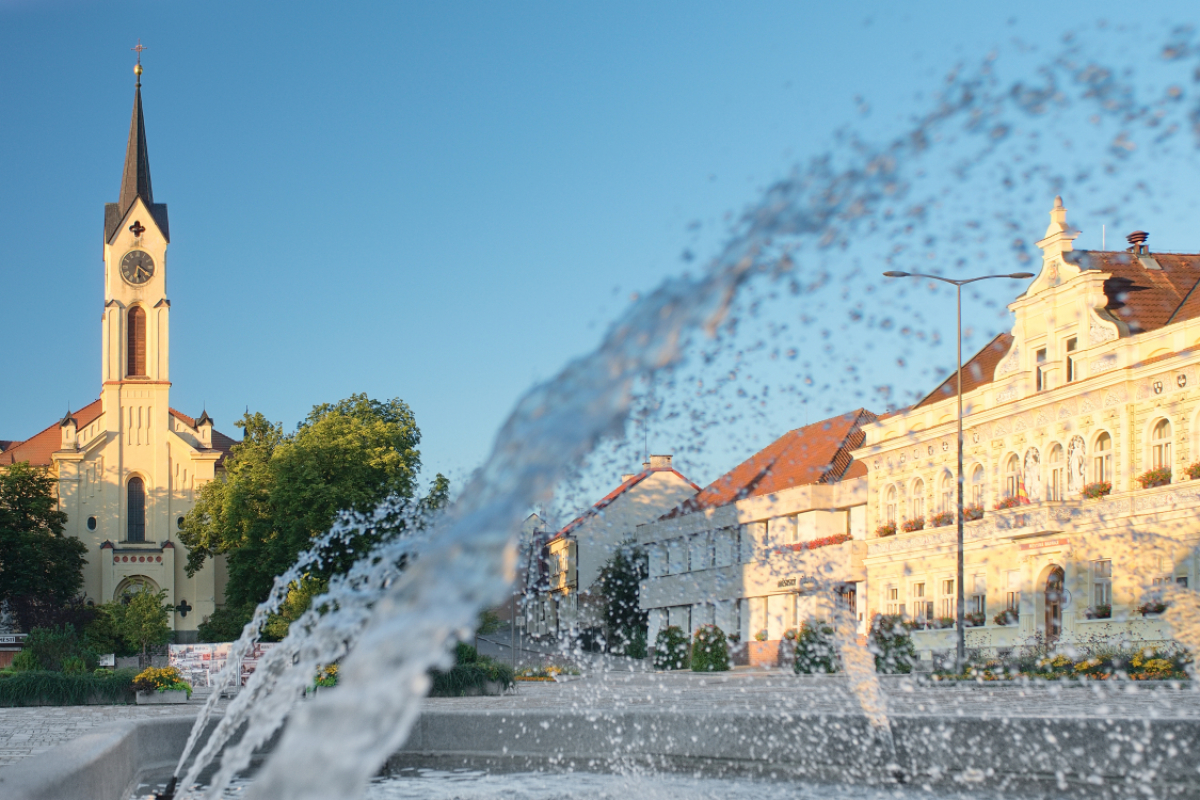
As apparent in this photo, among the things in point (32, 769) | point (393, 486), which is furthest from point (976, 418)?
point (32, 769)

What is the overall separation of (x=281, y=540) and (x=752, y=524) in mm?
20506

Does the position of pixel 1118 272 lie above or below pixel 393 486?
above

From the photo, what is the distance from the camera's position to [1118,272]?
147ft

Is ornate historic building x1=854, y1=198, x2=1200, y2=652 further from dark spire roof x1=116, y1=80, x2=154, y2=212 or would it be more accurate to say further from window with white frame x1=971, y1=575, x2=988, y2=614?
dark spire roof x1=116, y1=80, x2=154, y2=212

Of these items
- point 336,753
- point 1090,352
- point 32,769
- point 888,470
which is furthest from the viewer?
point 888,470

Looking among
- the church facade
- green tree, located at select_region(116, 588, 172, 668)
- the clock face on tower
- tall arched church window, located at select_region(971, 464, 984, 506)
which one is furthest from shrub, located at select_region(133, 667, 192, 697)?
the clock face on tower

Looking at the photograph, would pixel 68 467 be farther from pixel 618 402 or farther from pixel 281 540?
pixel 618 402

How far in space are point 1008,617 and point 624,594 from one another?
3366 cm

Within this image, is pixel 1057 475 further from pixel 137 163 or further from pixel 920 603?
pixel 137 163

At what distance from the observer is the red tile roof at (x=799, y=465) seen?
5872 centimetres

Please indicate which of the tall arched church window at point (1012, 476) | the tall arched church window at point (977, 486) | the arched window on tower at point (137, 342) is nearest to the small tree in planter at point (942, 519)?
the tall arched church window at point (977, 486)

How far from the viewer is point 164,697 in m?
25.7

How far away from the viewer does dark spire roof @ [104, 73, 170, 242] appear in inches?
3465

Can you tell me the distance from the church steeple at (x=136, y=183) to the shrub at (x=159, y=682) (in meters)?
66.2
